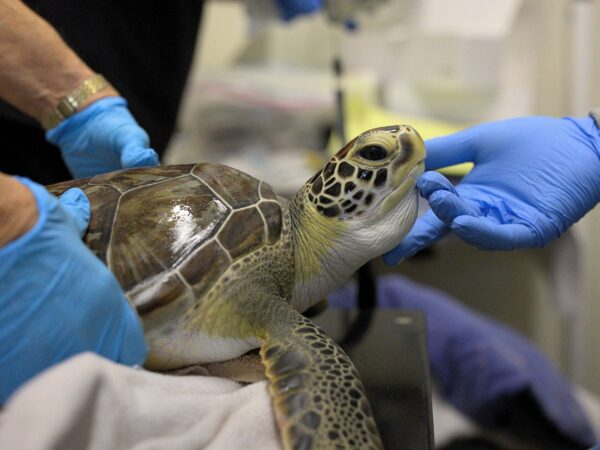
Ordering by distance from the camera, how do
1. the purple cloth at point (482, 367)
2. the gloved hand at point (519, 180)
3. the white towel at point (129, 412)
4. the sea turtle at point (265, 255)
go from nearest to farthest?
the white towel at point (129, 412) → the sea turtle at point (265, 255) → the gloved hand at point (519, 180) → the purple cloth at point (482, 367)

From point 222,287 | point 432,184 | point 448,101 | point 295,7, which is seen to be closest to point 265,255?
point 222,287

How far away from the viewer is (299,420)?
1.49ft

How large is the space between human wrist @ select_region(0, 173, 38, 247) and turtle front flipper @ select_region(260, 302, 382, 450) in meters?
0.22

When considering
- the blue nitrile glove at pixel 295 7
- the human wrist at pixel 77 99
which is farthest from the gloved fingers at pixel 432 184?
the blue nitrile glove at pixel 295 7

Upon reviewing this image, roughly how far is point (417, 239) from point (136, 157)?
345 millimetres

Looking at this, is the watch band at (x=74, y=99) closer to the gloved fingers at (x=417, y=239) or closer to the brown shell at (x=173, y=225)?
the brown shell at (x=173, y=225)

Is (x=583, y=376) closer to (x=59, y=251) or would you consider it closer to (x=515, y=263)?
(x=515, y=263)

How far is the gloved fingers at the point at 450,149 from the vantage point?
0.69 m

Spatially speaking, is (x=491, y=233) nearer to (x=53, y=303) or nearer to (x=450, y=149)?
(x=450, y=149)

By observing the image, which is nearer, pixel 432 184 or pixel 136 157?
pixel 432 184

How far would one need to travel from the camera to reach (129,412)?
1.42 ft

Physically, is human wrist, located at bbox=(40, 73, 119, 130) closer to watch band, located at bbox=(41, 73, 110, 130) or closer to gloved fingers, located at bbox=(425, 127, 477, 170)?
watch band, located at bbox=(41, 73, 110, 130)

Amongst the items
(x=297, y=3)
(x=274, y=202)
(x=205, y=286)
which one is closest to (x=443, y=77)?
(x=297, y=3)

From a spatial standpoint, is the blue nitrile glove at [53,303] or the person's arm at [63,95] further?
the person's arm at [63,95]
